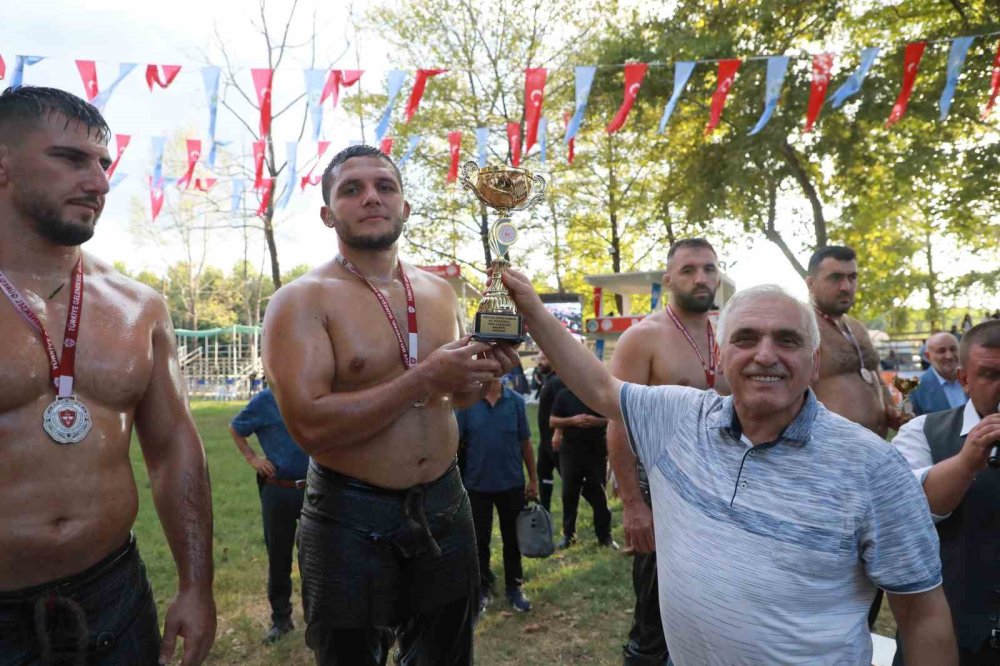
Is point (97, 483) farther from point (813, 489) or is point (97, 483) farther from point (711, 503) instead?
point (813, 489)

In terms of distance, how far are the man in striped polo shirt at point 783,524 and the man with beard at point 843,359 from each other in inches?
101

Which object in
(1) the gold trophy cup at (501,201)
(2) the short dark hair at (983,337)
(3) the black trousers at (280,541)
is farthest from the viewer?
(3) the black trousers at (280,541)

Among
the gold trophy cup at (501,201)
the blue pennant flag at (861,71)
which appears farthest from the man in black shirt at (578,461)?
the blue pennant flag at (861,71)

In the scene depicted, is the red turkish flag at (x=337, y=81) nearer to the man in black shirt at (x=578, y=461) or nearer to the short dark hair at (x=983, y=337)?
the man in black shirt at (x=578, y=461)

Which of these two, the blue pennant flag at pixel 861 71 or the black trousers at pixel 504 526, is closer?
the black trousers at pixel 504 526

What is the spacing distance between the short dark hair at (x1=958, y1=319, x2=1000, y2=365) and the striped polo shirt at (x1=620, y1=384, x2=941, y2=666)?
914mm

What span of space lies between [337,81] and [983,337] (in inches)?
342

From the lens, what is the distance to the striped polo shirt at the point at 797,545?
1.78 metres

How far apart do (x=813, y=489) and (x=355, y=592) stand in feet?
4.97

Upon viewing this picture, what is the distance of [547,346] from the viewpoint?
2.48 metres

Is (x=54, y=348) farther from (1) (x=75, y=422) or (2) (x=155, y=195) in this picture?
(2) (x=155, y=195)

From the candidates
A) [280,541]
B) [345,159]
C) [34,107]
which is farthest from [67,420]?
[280,541]

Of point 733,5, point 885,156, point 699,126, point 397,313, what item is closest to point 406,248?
point 699,126

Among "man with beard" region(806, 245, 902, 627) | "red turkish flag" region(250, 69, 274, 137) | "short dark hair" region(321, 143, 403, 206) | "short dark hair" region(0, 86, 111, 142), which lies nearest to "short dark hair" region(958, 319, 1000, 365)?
"man with beard" region(806, 245, 902, 627)
